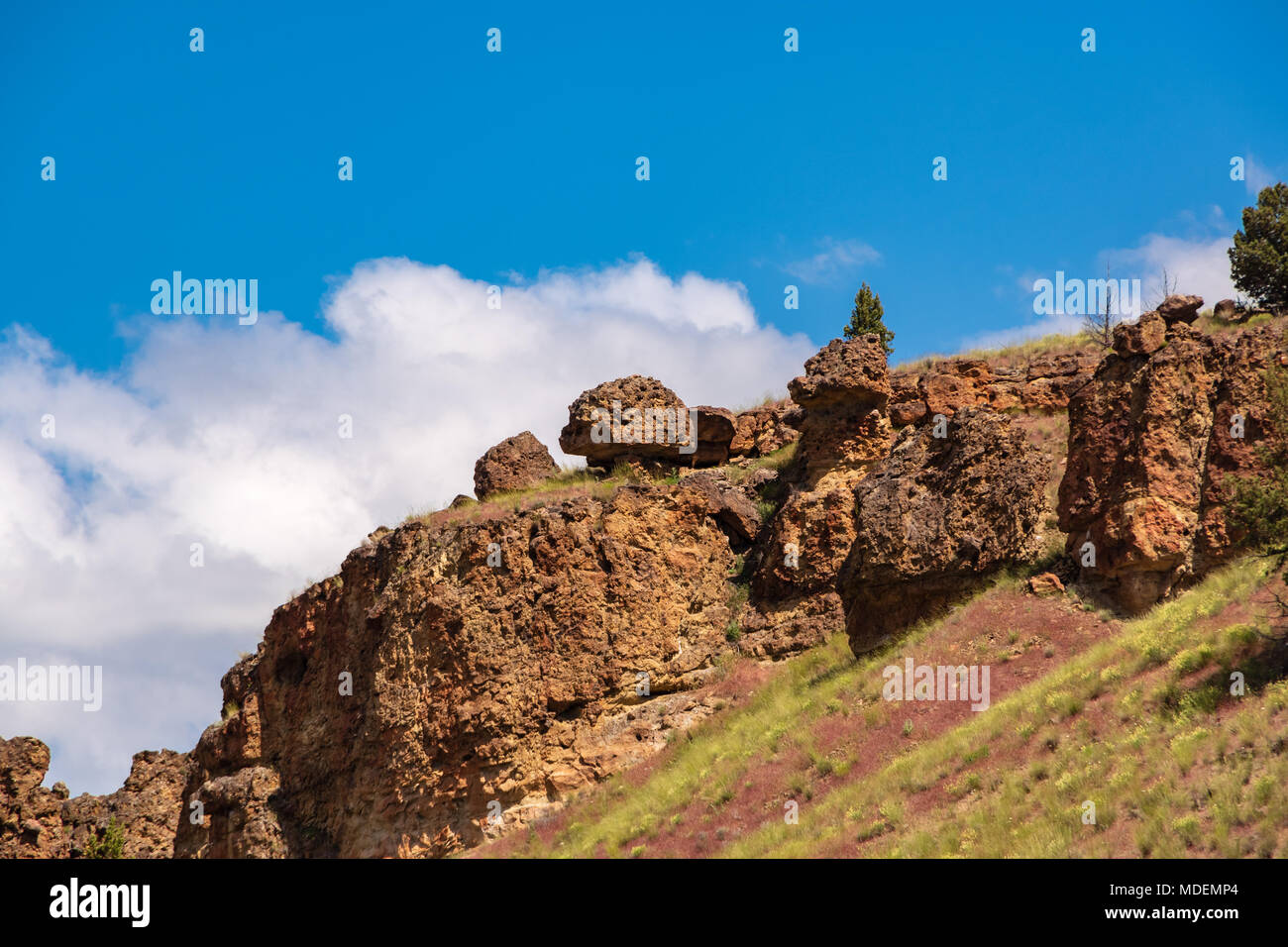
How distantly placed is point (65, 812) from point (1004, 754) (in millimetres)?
38004

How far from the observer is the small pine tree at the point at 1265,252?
151 ft

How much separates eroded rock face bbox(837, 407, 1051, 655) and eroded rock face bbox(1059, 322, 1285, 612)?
1.45 meters

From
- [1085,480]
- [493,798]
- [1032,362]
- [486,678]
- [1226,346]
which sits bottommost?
[493,798]

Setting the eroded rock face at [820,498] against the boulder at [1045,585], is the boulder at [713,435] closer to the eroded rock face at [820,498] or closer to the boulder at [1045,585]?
the eroded rock face at [820,498]

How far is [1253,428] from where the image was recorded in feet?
89.0

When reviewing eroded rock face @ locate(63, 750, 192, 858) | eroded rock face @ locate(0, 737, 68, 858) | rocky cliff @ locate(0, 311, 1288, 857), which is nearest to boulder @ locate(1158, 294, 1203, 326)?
rocky cliff @ locate(0, 311, 1288, 857)

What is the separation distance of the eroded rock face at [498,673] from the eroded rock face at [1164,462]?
37.2 feet

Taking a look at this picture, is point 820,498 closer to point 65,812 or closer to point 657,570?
point 657,570

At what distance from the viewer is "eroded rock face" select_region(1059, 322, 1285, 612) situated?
27.2 metres

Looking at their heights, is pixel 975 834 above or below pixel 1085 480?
below
